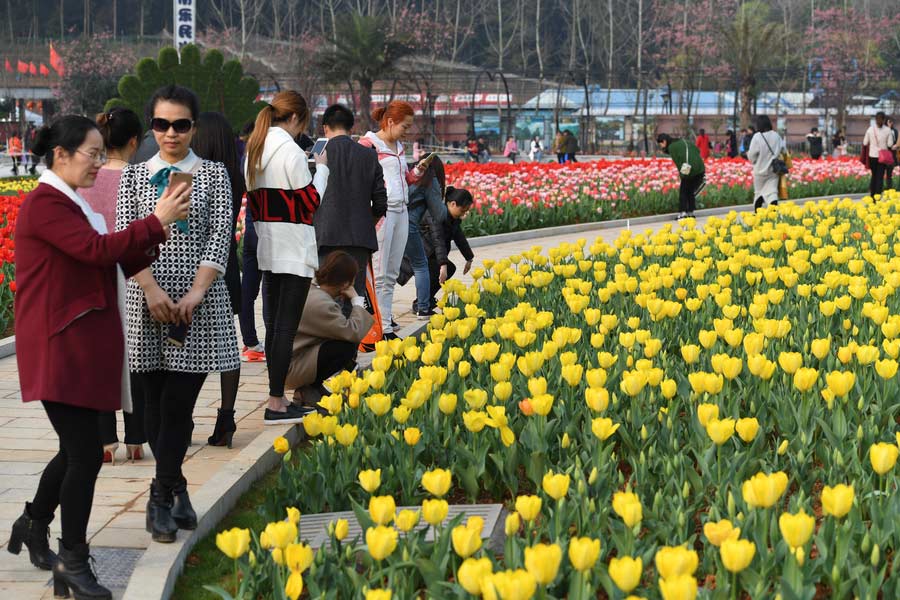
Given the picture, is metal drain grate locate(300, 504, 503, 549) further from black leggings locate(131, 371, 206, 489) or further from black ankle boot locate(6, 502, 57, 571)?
black ankle boot locate(6, 502, 57, 571)

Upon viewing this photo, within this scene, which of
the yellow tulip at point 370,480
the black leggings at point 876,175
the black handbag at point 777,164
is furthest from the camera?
the black leggings at point 876,175

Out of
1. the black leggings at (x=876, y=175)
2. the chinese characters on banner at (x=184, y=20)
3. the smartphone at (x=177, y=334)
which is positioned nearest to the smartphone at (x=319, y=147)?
the smartphone at (x=177, y=334)

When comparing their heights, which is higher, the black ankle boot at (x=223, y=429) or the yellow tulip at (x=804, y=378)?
the yellow tulip at (x=804, y=378)

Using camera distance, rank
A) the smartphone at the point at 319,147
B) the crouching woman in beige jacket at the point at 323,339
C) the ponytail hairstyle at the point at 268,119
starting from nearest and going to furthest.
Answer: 1. the ponytail hairstyle at the point at 268,119
2. the crouching woman in beige jacket at the point at 323,339
3. the smartphone at the point at 319,147

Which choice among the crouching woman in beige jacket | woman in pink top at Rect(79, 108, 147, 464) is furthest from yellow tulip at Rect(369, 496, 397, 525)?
the crouching woman in beige jacket

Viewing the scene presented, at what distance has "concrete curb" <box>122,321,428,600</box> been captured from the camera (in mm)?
3768

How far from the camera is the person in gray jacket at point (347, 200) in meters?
7.38

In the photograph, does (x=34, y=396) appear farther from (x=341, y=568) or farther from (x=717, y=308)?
(x=717, y=308)

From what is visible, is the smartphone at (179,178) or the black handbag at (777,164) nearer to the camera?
the smartphone at (179,178)

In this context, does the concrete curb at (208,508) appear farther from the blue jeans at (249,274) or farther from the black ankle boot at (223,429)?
the blue jeans at (249,274)

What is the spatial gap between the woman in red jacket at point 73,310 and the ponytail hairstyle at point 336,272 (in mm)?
2432

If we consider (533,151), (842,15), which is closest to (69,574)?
(533,151)

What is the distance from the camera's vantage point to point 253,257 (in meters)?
7.54

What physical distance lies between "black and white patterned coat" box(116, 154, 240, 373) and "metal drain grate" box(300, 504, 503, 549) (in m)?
0.74
